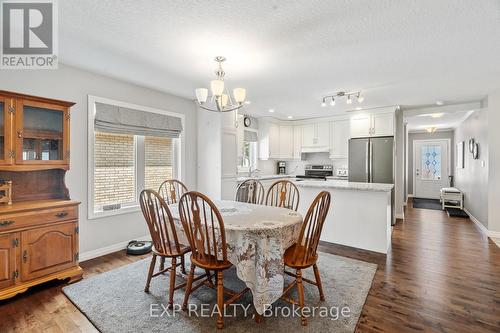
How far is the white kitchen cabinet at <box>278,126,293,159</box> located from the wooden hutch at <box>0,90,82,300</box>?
4.86 m

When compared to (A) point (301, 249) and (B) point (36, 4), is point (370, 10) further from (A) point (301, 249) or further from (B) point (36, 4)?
(B) point (36, 4)

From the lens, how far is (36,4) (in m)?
1.89

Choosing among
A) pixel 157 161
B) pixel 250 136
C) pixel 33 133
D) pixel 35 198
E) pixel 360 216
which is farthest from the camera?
pixel 250 136

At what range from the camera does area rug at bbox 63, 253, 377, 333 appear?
6.20ft

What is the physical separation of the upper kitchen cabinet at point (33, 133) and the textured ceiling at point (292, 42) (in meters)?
0.65

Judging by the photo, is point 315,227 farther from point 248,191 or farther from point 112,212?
point 112,212

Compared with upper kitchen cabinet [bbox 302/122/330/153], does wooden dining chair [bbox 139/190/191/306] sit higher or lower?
lower

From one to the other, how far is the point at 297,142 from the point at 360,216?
352 centimetres

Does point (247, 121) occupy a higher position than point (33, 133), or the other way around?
point (247, 121)

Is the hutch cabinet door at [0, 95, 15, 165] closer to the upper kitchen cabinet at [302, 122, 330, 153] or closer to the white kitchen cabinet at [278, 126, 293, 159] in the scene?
the white kitchen cabinet at [278, 126, 293, 159]

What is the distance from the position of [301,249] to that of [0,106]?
3.10 m

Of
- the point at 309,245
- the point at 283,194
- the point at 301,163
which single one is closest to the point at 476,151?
the point at 301,163

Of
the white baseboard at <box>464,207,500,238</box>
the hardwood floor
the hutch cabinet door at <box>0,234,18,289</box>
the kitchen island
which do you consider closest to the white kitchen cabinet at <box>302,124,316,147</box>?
the kitchen island

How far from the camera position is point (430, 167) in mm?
8516
